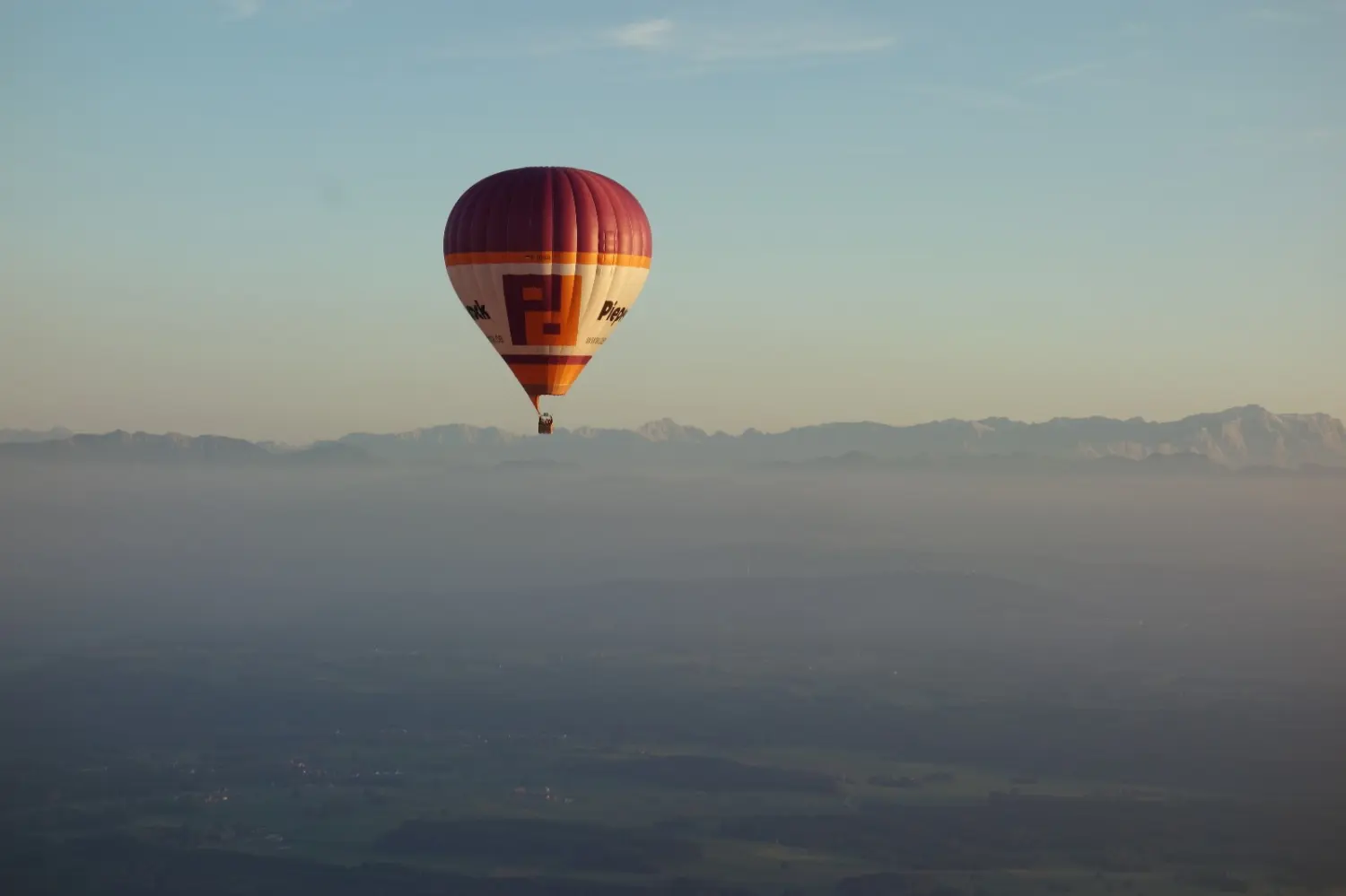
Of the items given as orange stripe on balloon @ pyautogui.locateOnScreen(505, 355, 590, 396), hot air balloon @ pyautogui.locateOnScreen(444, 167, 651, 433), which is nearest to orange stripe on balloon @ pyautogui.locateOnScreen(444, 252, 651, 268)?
hot air balloon @ pyautogui.locateOnScreen(444, 167, 651, 433)

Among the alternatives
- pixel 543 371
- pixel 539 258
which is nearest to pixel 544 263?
pixel 539 258

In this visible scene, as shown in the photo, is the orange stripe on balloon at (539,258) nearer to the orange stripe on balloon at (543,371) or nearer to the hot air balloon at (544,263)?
the hot air balloon at (544,263)

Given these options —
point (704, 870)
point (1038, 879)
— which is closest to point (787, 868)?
point (704, 870)

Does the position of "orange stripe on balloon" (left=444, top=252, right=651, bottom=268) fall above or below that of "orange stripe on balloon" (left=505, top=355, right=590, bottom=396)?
above

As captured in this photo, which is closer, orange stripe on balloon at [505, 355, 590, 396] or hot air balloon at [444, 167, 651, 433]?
hot air balloon at [444, 167, 651, 433]

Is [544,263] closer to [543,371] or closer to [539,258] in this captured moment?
[539,258]

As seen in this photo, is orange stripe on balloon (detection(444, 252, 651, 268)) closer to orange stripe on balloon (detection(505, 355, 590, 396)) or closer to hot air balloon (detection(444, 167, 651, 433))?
hot air balloon (detection(444, 167, 651, 433))

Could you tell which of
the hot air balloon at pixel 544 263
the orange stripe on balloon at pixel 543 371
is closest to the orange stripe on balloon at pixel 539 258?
the hot air balloon at pixel 544 263
